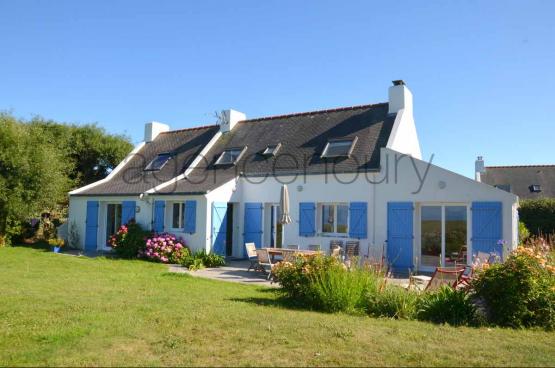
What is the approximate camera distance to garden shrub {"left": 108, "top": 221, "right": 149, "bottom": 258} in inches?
646

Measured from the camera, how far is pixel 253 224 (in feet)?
55.3

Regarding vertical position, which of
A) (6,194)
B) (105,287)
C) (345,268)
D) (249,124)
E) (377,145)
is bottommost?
(105,287)

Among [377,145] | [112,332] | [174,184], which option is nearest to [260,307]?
[112,332]

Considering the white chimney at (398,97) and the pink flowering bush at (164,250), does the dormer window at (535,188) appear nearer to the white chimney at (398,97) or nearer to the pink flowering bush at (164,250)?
the white chimney at (398,97)

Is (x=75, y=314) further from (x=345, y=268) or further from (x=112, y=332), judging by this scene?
(x=345, y=268)

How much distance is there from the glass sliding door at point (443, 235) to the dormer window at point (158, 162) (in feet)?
39.2

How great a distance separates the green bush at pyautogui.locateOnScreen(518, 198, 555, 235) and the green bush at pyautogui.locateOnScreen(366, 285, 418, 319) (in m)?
19.2

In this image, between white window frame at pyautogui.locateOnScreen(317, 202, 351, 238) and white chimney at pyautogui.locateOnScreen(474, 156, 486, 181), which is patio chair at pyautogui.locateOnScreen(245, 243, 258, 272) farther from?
white chimney at pyautogui.locateOnScreen(474, 156, 486, 181)

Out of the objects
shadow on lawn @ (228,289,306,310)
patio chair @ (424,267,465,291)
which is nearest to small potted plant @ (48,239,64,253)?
shadow on lawn @ (228,289,306,310)

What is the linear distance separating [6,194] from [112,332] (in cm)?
1511

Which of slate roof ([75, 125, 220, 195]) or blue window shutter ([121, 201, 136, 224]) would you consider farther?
slate roof ([75, 125, 220, 195])

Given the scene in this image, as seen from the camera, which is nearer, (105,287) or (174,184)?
(105,287)

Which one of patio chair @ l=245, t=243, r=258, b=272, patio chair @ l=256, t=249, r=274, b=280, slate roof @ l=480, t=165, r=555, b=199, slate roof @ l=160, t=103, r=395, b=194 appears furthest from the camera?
slate roof @ l=480, t=165, r=555, b=199

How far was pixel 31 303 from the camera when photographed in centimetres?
788
